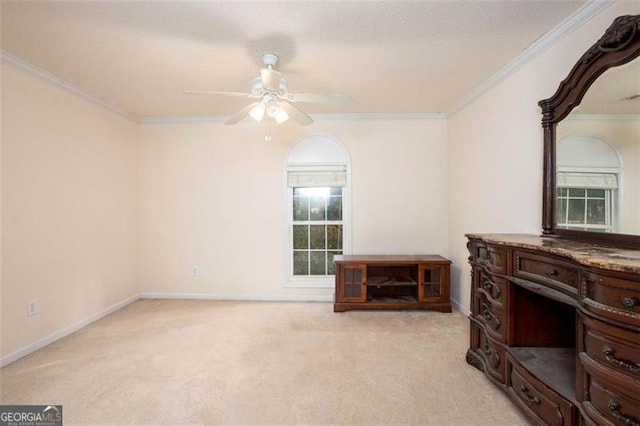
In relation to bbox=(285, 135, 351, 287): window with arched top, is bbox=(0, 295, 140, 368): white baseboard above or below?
below

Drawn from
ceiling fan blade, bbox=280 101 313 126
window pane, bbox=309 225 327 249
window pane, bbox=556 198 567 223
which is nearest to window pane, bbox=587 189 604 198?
window pane, bbox=556 198 567 223

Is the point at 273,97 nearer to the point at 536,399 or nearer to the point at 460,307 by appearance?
the point at 536,399

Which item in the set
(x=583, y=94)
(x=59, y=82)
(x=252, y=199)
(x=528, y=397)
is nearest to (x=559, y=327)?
(x=528, y=397)

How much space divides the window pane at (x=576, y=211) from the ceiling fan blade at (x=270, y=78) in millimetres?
2186

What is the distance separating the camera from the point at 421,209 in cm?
409

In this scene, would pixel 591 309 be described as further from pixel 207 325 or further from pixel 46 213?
pixel 46 213

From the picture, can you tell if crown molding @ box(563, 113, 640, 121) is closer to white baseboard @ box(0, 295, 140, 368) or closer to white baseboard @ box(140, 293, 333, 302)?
white baseboard @ box(140, 293, 333, 302)

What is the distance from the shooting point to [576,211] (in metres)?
1.96

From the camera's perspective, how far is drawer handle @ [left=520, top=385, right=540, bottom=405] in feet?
5.43

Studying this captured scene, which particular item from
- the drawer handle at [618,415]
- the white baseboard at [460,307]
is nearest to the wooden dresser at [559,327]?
the drawer handle at [618,415]

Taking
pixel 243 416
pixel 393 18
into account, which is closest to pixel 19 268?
pixel 243 416

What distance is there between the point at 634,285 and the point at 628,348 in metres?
0.26

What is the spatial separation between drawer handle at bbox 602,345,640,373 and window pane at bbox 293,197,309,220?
3.34 meters

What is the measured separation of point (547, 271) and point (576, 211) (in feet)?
2.23
